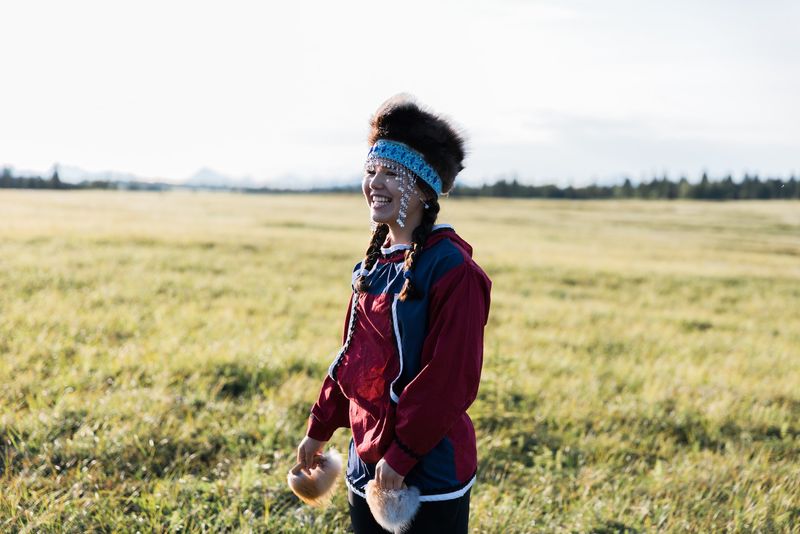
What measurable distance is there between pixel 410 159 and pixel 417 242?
32 centimetres

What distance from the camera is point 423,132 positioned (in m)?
2.37

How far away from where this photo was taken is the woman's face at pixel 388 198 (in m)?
2.39

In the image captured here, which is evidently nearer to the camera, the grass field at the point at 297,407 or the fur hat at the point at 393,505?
the fur hat at the point at 393,505

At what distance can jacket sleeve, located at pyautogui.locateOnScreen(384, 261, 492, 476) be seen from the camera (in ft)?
7.16

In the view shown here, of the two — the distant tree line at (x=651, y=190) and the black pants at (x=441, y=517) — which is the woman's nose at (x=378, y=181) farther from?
the distant tree line at (x=651, y=190)

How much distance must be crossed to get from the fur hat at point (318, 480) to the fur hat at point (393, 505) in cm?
63

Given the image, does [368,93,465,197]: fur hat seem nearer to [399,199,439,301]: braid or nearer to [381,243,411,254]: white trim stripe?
[399,199,439,301]: braid

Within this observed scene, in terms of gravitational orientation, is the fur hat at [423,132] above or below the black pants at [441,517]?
above

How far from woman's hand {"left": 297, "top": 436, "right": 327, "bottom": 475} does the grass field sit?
92cm

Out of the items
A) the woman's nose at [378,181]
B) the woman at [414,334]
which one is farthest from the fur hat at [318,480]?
the woman's nose at [378,181]

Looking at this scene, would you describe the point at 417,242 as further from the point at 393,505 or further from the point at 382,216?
the point at 393,505

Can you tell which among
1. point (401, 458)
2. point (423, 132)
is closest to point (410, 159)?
point (423, 132)

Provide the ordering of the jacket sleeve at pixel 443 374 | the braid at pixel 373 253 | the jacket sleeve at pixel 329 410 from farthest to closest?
the jacket sleeve at pixel 329 410
the braid at pixel 373 253
the jacket sleeve at pixel 443 374

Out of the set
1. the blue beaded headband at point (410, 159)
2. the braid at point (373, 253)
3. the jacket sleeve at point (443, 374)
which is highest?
the blue beaded headband at point (410, 159)
